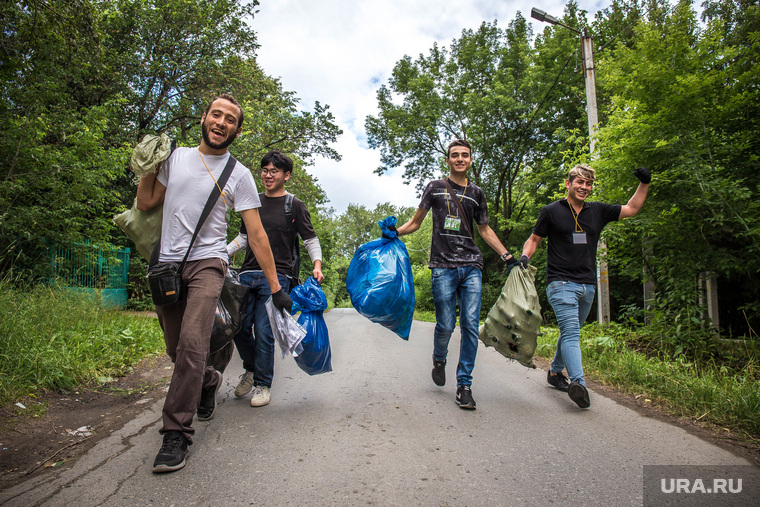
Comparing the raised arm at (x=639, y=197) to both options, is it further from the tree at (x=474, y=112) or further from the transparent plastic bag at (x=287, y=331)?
the tree at (x=474, y=112)

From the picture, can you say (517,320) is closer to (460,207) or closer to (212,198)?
(460,207)

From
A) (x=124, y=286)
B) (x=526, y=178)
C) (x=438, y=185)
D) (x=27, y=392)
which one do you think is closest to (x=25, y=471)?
(x=27, y=392)

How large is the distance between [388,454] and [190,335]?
1.32 meters

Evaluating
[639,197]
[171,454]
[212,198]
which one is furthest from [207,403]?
[639,197]

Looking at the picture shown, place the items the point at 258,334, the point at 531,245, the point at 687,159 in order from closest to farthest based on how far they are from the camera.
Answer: the point at 258,334, the point at 531,245, the point at 687,159

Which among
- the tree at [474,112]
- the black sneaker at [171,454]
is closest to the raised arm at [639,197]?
the black sneaker at [171,454]

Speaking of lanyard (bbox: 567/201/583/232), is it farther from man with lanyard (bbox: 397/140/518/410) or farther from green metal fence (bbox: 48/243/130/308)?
green metal fence (bbox: 48/243/130/308)

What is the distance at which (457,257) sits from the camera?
3.93 meters

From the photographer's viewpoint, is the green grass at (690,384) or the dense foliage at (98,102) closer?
the green grass at (690,384)

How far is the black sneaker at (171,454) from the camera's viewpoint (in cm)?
231

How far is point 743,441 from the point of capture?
2986 mm

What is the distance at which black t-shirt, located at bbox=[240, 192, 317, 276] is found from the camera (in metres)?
3.82

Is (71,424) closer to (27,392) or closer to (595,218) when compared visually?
(27,392)

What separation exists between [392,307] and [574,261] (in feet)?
5.42
